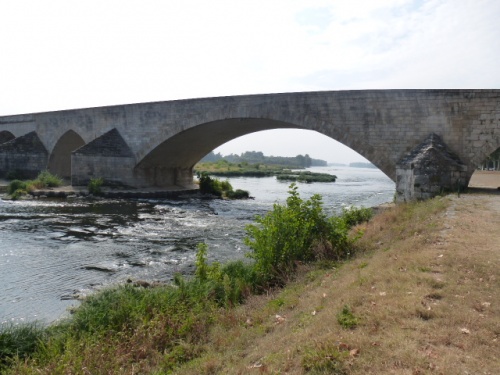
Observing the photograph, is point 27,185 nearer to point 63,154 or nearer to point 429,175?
point 63,154

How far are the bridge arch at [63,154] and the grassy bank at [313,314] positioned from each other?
87.7ft

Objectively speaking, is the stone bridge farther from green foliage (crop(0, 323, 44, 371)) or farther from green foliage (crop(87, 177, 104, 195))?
green foliage (crop(0, 323, 44, 371))

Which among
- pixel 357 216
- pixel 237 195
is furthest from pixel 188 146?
pixel 357 216

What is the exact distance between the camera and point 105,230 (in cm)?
1333

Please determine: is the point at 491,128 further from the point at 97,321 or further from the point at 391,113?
the point at 97,321

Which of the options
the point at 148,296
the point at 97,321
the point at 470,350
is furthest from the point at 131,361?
the point at 470,350

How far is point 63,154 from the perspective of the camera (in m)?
32.2

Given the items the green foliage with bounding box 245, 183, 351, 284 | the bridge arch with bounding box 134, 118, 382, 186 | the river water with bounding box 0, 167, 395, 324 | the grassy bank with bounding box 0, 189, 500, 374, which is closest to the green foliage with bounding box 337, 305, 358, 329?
the grassy bank with bounding box 0, 189, 500, 374

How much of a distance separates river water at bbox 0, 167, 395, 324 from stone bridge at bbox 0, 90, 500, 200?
4.79m

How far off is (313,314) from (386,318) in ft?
2.99

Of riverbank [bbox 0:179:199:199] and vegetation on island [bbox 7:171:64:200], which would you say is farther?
riverbank [bbox 0:179:199:199]

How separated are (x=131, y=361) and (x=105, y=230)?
31.9 feet

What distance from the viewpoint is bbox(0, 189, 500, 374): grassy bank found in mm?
3068

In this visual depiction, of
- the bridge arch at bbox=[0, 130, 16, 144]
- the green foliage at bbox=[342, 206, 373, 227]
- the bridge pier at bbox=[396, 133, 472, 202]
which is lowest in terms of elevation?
the green foliage at bbox=[342, 206, 373, 227]
